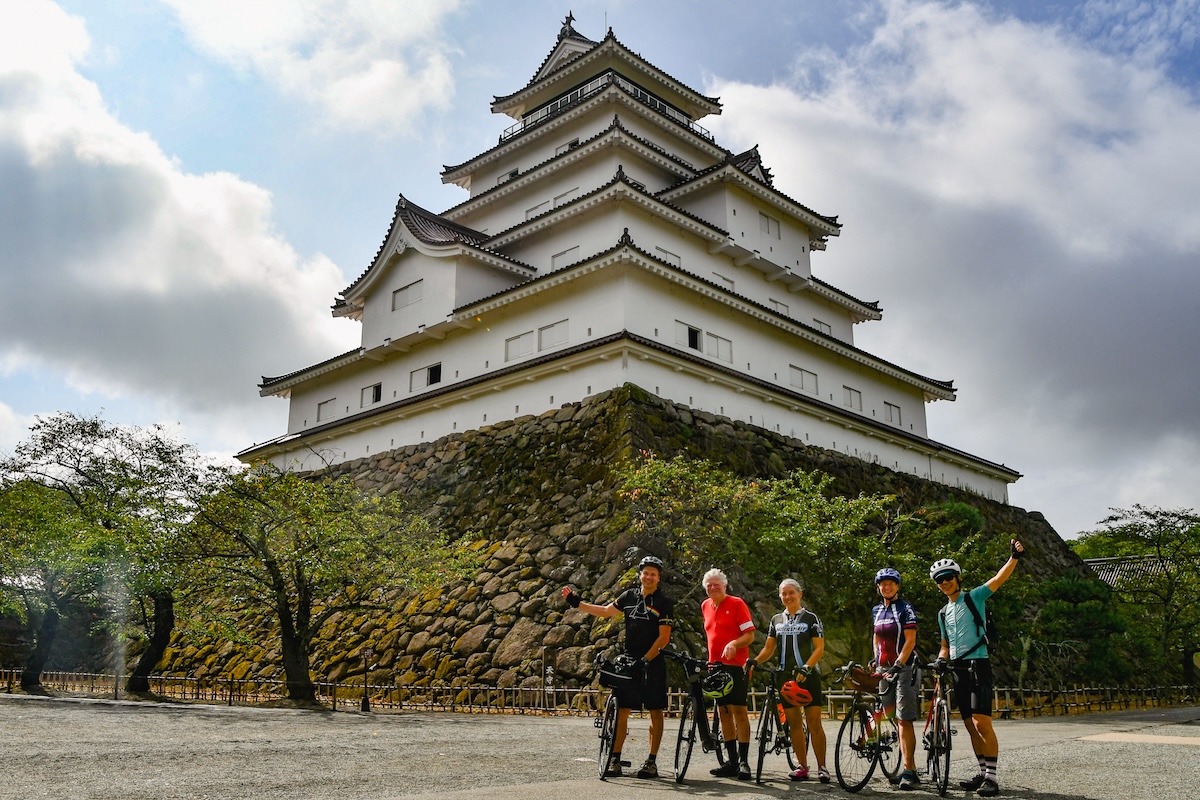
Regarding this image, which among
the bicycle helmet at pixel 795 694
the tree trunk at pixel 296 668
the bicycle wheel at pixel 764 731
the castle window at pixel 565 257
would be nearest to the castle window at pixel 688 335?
the castle window at pixel 565 257

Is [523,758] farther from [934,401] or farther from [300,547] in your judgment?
[934,401]

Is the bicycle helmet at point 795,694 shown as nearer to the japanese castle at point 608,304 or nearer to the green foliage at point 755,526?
the green foliage at point 755,526

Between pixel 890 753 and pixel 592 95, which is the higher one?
pixel 592 95

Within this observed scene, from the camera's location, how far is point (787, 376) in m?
26.2

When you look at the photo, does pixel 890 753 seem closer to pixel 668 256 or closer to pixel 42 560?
pixel 42 560

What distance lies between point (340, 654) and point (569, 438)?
7.19 m

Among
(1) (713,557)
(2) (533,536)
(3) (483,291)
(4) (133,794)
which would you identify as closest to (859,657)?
(1) (713,557)

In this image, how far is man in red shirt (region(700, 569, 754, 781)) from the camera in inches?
285

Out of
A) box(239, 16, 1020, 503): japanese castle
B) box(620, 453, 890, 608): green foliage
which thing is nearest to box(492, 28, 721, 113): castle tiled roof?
box(239, 16, 1020, 503): japanese castle

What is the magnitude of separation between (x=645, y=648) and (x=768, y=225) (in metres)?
24.0

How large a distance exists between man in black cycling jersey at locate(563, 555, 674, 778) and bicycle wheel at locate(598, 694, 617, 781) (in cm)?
5

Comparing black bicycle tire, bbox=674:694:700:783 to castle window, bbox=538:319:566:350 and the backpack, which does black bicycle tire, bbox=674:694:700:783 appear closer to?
the backpack

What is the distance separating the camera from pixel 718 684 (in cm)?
718

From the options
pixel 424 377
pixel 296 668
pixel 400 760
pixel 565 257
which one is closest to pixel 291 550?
pixel 296 668
